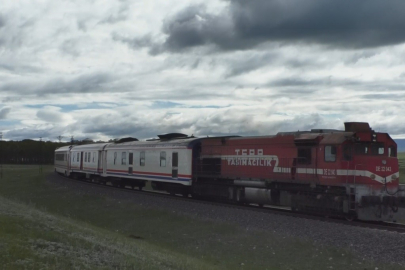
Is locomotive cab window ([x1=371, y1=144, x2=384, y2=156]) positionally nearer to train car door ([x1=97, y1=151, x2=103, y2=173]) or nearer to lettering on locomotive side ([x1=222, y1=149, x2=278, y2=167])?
lettering on locomotive side ([x1=222, y1=149, x2=278, y2=167])

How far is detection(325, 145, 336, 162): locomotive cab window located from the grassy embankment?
5.19m

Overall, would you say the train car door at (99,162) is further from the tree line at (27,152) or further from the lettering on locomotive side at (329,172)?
the tree line at (27,152)

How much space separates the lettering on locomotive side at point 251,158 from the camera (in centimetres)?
2480

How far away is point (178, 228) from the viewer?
20.4 m

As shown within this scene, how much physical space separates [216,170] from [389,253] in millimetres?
15718

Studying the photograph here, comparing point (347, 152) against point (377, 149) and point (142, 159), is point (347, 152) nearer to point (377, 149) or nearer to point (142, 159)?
point (377, 149)

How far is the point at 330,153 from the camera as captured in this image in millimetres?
21281

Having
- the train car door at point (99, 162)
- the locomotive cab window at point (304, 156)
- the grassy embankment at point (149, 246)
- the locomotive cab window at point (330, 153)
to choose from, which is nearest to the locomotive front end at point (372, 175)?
the locomotive cab window at point (330, 153)

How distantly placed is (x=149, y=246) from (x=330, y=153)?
9256 millimetres

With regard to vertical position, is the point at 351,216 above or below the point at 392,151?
below

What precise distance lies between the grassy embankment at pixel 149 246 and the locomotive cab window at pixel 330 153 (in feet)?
17.0

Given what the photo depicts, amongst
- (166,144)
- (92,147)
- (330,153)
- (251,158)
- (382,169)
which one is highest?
(92,147)

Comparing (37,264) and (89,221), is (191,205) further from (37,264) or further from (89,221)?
(37,264)

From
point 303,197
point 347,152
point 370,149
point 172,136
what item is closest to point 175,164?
point 172,136
